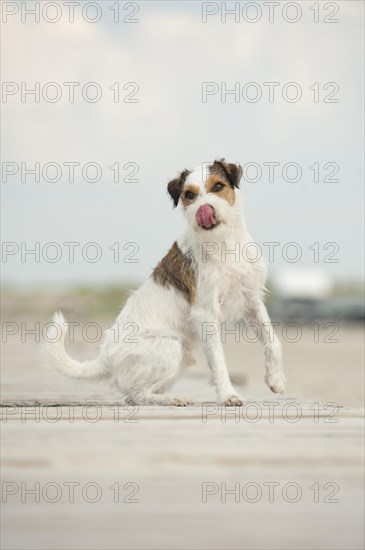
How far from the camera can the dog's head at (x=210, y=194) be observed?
6.35m

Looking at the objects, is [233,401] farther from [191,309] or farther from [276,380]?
[191,309]

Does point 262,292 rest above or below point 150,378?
above

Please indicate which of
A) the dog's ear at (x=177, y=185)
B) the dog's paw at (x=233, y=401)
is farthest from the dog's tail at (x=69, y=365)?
the dog's ear at (x=177, y=185)

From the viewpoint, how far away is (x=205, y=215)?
6328mm

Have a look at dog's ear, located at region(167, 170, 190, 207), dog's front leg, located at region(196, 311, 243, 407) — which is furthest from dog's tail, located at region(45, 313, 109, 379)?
dog's ear, located at region(167, 170, 190, 207)

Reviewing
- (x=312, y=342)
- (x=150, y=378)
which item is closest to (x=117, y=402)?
(x=150, y=378)

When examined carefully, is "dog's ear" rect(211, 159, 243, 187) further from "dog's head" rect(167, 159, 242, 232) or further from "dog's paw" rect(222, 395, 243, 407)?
"dog's paw" rect(222, 395, 243, 407)

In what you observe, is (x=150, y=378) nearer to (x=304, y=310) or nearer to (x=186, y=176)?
(x=186, y=176)

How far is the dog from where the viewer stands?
21.4 feet

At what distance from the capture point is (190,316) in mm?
6680

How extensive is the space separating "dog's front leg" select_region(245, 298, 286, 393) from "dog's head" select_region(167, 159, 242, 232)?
2.12 feet

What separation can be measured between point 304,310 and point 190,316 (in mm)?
45712

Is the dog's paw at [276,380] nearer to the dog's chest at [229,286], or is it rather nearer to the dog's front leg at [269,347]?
the dog's front leg at [269,347]

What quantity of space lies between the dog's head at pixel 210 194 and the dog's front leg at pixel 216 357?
21.9 inches
